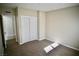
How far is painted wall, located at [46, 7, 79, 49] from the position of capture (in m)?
2.55

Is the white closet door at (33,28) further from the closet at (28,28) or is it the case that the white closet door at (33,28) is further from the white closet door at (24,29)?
the white closet door at (24,29)

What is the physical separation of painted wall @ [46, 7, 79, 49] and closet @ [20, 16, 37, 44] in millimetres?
907

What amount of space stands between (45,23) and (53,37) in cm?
106

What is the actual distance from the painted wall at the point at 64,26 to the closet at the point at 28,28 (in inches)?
35.7

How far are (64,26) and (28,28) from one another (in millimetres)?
1903

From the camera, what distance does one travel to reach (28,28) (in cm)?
349

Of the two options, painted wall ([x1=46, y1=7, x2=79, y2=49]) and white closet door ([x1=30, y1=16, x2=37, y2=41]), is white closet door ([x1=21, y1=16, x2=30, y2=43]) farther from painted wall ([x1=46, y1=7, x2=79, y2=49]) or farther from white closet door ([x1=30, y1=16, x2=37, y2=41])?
painted wall ([x1=46, y1=7, x2=79, y2=49])

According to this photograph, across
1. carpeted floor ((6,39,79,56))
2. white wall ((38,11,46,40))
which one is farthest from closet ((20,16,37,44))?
carpeted floor ((6,39,79,56))

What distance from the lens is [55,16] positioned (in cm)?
336

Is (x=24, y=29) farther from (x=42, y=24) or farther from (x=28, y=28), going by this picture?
(x=42, y=24)

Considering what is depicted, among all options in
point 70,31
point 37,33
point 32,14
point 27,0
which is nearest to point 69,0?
point 27,0

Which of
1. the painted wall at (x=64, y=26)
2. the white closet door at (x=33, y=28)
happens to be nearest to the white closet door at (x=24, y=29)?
the white closet door at (x=33, y=28)

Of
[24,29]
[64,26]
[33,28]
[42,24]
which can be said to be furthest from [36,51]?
[42,24]

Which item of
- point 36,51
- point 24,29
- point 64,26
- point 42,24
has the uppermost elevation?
point 42,24
